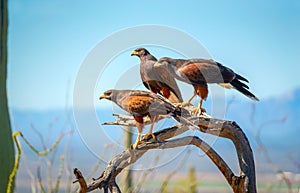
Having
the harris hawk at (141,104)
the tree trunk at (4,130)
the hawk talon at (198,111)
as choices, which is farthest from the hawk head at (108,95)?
the tree trunk at (4,130)

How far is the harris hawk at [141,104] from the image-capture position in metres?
0.67

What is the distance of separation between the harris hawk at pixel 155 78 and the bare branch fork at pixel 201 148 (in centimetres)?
5

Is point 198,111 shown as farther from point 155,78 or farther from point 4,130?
point 4,130

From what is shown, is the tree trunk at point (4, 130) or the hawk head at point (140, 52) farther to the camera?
the tree trunk at point (4, 130)

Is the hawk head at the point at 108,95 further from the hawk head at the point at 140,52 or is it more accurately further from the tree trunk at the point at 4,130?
the tree trunk at the point at 4,130

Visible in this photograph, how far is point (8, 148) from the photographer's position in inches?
56.8

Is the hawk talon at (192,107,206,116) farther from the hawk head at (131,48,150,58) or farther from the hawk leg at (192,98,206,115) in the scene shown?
the hawk head at (131,48,150,58)

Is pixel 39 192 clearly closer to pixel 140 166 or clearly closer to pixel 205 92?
pixel 140 166

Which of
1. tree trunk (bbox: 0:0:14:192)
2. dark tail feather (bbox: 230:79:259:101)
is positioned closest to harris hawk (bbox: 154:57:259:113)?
dark tail feather (bbox: 230:79:259:101)

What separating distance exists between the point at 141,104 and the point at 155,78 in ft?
0.20

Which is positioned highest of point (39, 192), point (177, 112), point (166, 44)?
point (166, 44)

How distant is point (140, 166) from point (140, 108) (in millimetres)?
158

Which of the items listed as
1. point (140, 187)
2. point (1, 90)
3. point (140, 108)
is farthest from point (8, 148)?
point (140, 108)

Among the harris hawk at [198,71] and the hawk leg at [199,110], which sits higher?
the harris hawk at [198,71]
